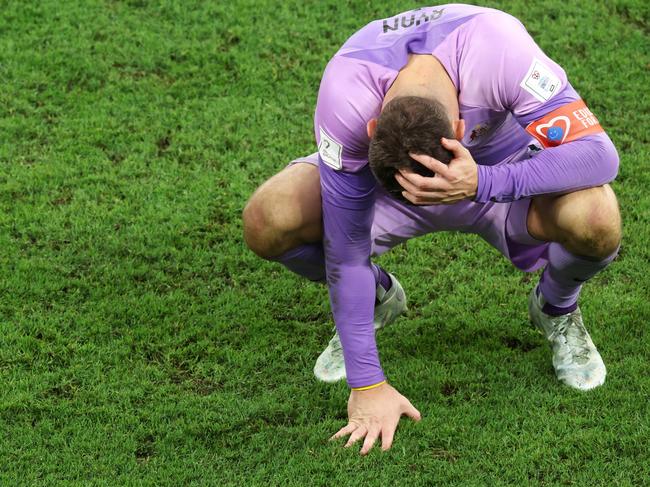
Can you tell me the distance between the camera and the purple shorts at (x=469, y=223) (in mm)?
4414

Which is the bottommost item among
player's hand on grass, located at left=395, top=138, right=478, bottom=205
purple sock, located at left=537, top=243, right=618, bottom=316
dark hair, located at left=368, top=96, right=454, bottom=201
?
purple sock, located at left=537, top=243, right=618, bottom=316

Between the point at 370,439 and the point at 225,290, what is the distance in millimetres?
1473

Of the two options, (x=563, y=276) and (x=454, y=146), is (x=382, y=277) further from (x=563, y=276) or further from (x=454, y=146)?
(x=454, y=146)

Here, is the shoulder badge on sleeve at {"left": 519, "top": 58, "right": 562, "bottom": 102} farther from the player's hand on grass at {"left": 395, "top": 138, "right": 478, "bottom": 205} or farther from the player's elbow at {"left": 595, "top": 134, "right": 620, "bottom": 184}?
the player's hand on grass at {"left": 395, "top": 138, "right": 478, "bottom": 205}

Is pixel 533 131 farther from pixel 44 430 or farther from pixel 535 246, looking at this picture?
pixel 44 430

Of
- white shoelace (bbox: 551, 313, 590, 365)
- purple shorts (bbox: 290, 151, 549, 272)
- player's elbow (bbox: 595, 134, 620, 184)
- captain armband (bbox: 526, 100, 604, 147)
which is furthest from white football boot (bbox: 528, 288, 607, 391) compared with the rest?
captain armband (bbox: 526, 100, 604, 147)

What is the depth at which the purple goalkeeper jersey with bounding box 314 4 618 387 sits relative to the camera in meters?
3.95

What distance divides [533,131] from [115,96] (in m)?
3.31

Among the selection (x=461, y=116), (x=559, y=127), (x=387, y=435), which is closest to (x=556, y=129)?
(x=559, y=127)

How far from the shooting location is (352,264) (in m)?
4.22

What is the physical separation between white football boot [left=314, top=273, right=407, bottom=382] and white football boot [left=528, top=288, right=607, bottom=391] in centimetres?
60

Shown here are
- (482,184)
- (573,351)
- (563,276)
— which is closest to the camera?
(482,184)

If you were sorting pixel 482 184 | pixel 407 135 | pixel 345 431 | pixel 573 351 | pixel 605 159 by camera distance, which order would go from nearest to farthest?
pixel 407 135, pixel 482 184, pixel 605 159, pixel 345 431, pixel 573 351

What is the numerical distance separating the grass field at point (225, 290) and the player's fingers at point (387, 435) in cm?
5
